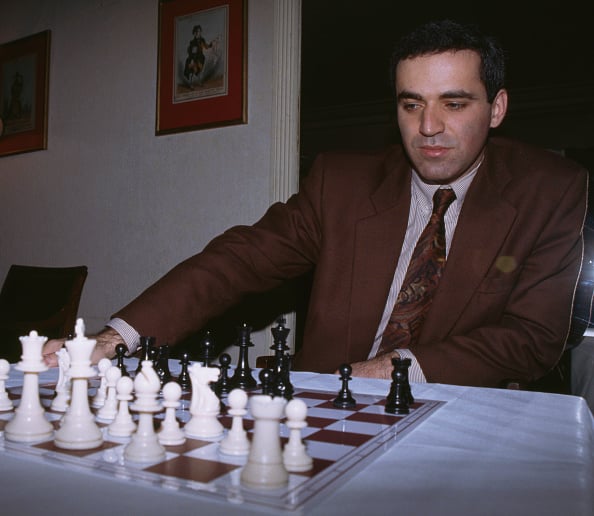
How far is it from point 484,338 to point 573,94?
731cm

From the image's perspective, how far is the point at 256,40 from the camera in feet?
10.2

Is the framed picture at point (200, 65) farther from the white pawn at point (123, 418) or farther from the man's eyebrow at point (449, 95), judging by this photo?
the white pawn at point (123, 418)

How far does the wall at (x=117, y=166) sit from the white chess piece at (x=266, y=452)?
2.39m

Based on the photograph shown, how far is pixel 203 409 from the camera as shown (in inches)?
36.3

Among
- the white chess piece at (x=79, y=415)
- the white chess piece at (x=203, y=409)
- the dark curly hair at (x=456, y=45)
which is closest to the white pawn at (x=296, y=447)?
the white chess piece at (x=203, y=409)

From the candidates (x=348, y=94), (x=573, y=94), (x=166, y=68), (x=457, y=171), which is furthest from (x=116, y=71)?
(x=573, y=94)

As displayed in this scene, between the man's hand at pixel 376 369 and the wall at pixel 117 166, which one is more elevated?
the wall at pixel 117 166

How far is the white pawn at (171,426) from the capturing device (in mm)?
847

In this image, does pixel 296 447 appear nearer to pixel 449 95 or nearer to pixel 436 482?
pixel 436 482

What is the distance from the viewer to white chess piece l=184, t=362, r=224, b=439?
0.89 m

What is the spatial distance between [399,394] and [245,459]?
1.45ft

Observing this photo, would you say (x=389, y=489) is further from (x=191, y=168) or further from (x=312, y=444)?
(x=191, y=168)

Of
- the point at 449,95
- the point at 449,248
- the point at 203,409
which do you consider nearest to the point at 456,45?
the point at 449,95

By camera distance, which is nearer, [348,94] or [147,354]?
[147,354]
